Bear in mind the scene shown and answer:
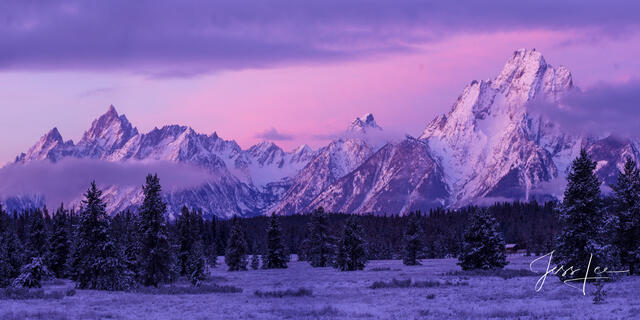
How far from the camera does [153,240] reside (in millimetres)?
74000

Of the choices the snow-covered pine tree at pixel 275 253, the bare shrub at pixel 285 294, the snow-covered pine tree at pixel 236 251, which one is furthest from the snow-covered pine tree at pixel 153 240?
the snow-covered pine tree at pixel 275 253

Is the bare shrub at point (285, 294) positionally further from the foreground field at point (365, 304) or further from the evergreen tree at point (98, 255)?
the evergreen tree at point (98, 255)

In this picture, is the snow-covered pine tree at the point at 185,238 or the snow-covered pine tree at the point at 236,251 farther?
the snow-covered pine tree at the point at 236,251

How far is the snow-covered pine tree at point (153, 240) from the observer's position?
73.3 m

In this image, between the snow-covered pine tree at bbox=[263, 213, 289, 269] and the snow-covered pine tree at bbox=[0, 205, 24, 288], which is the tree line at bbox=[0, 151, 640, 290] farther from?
the snow-covered pine tree at bbox=[263, 213, 289, 269]

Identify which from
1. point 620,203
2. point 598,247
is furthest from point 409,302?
point 620,203

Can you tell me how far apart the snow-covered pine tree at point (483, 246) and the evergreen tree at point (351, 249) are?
24134mm

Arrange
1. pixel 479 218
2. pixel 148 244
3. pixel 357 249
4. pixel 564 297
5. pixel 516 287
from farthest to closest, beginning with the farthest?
1. pixel 357 249
2. pixel 479 218
3. pixel 148 244
4. pixel 516 287
5. pixel 564 297

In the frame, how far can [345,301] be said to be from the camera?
171 ft

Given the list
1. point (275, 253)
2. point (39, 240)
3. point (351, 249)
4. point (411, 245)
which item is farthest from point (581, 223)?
point (275, 253)

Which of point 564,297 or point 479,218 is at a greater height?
point 479,218

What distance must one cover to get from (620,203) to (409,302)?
29.1m

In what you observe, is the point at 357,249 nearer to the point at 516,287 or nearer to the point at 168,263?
the point at 168,263

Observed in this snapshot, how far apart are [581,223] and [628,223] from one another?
766 centimetres
